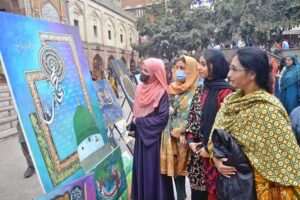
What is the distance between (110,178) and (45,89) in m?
0.77

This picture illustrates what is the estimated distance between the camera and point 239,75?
1.43 meters

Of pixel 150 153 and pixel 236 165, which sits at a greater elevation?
pixel 236 165

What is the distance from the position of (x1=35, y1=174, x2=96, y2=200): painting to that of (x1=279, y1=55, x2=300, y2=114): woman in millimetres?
3382

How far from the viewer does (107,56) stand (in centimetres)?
2225

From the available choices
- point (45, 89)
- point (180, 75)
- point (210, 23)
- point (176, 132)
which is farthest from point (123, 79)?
point (210, 23)

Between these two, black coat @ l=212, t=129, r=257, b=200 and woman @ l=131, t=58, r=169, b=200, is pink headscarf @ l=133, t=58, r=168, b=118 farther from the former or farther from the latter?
black coat @ l=212, t=129, r=257, b=200

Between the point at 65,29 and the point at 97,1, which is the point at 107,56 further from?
the point at 65,29

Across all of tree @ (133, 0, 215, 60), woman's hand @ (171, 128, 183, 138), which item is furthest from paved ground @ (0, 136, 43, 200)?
tree @ (133, 0, 215, 60)

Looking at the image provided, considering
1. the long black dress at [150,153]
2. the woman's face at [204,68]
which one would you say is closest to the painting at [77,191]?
the long black dress at [150,153]

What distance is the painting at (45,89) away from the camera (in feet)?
4.69

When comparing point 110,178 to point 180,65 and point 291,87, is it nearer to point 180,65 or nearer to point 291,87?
point 180,65

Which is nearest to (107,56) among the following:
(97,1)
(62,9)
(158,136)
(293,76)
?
(97,1)

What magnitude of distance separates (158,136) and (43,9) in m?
12.3

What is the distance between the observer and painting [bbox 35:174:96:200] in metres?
1.40
